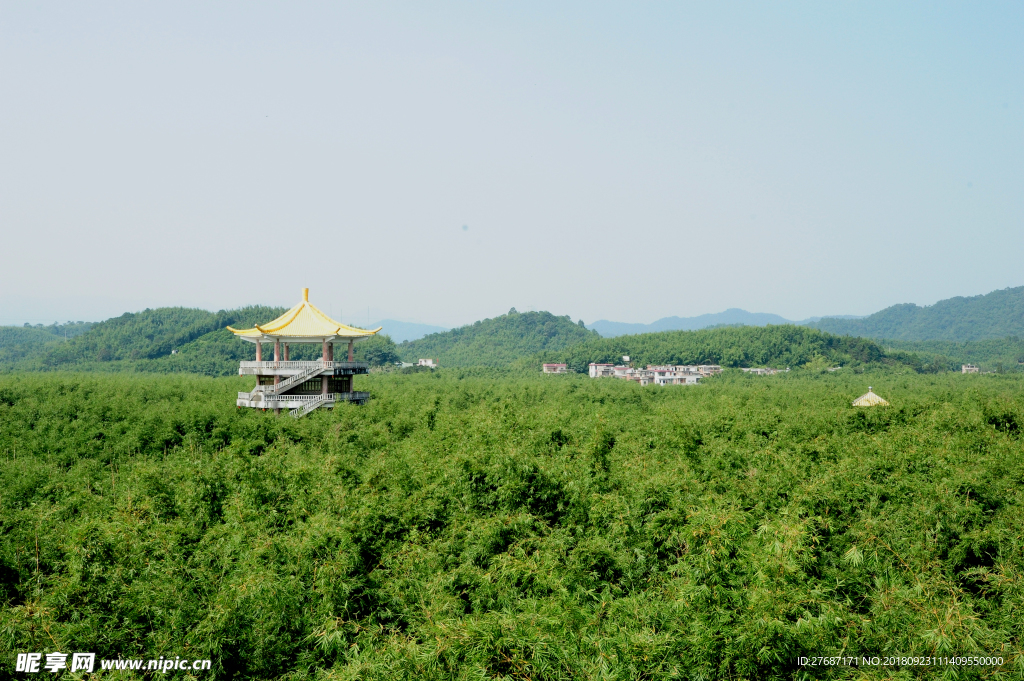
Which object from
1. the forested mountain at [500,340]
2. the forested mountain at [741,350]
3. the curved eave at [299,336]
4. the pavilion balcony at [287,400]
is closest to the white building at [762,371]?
the forested mountain at [741,350]

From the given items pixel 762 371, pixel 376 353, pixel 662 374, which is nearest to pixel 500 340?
pixel 376 353

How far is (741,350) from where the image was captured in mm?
102125

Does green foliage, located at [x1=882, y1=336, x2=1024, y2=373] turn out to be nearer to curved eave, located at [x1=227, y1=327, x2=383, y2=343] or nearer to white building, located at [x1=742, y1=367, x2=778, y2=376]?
white building, located at [x1=742, y1=367, x2=778, y2=376]

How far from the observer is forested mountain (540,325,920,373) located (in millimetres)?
99812

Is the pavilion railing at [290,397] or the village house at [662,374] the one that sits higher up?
the pavilion railing at [290,397]

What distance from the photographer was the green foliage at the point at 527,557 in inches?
A: 285

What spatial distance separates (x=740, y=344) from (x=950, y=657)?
10297cm

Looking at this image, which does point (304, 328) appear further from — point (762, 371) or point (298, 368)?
point (762, 371)

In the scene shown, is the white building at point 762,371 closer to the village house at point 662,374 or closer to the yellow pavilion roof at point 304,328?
the village house at point 662,374

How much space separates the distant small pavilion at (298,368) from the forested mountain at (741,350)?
85334 mm

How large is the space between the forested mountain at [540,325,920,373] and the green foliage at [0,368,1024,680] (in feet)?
281

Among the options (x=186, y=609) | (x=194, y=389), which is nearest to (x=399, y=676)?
(x=186, y=609)

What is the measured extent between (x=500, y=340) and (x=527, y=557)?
153 meters


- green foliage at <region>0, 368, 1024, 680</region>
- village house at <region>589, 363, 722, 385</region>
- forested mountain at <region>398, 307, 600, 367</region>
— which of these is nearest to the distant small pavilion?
green foliage at <region>0, 368, 1024, 680</region>
